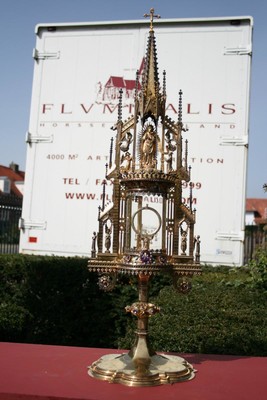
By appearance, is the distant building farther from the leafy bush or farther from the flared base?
the flared base

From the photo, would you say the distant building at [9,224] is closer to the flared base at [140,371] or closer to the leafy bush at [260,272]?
the leafy bush at [260,272]

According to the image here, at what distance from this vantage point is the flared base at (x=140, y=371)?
345 cm

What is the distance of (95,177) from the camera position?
7648 millimetres

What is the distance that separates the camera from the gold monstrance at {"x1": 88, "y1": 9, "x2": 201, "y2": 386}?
3.73 meters

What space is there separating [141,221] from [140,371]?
4.06 ft

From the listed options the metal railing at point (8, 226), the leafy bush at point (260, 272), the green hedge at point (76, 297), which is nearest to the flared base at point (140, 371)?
the green hedge at point (76, 297)

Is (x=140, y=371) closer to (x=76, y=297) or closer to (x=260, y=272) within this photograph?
(x=76, y=297)

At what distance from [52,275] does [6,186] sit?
2458 cm

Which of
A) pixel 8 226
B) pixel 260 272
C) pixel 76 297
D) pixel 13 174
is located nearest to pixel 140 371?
pixel 76 297

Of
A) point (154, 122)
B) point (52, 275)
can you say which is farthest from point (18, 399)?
point (52, 275)

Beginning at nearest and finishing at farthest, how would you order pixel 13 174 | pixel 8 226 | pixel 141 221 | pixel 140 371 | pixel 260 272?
pixel 140 371, pixel 141 221, pixel 260 272, pixel 8 226, pixel 13 174

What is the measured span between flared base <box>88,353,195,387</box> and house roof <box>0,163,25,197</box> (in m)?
29.1

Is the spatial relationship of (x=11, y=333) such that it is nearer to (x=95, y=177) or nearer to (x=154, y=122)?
(x=95, y=177)

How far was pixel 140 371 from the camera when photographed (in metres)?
3.51
